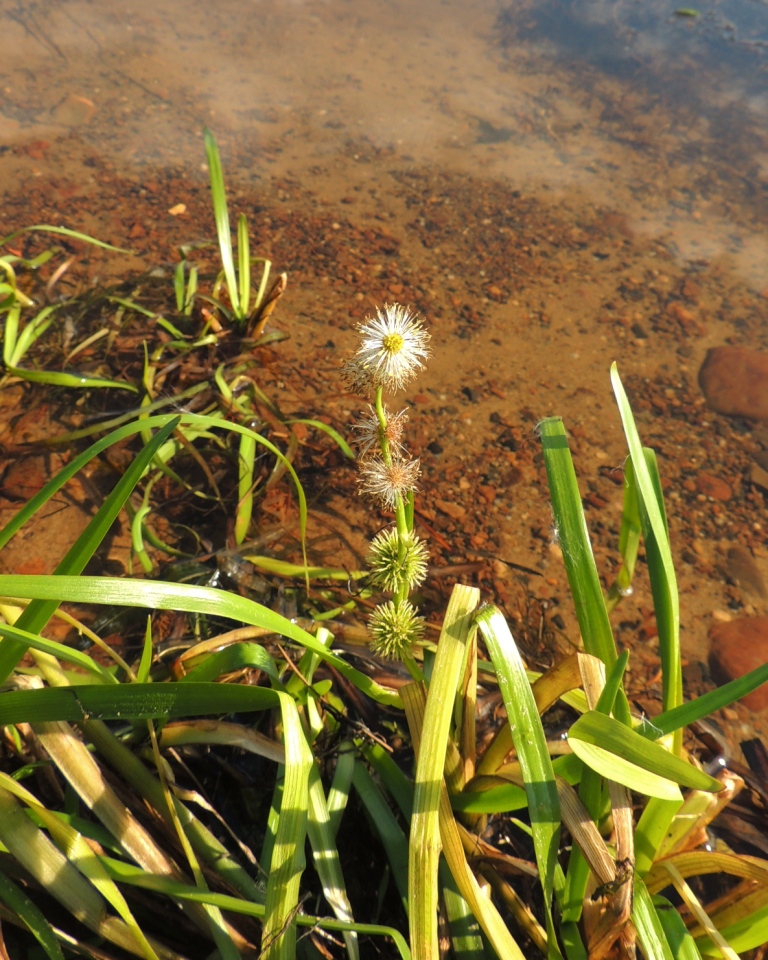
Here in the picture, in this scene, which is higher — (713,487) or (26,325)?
(713,487)

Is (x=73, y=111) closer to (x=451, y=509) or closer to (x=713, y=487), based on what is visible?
(x=451, y=509)

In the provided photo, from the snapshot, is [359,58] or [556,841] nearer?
[556,841]

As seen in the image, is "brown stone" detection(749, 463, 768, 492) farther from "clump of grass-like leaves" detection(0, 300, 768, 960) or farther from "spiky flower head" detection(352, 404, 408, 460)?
"spiky flower head" detection(352, 404, 408, 460)

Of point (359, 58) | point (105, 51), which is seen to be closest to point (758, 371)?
point (359, 58)

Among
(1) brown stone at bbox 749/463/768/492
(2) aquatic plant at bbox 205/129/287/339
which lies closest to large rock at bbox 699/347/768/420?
(1) brown stone at bbox 749/463/768/492

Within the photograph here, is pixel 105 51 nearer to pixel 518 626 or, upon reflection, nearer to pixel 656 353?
pixel 656 353

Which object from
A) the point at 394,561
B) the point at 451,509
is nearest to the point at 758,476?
the point at 451,509

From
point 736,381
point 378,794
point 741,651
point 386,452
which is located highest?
point 386,452
